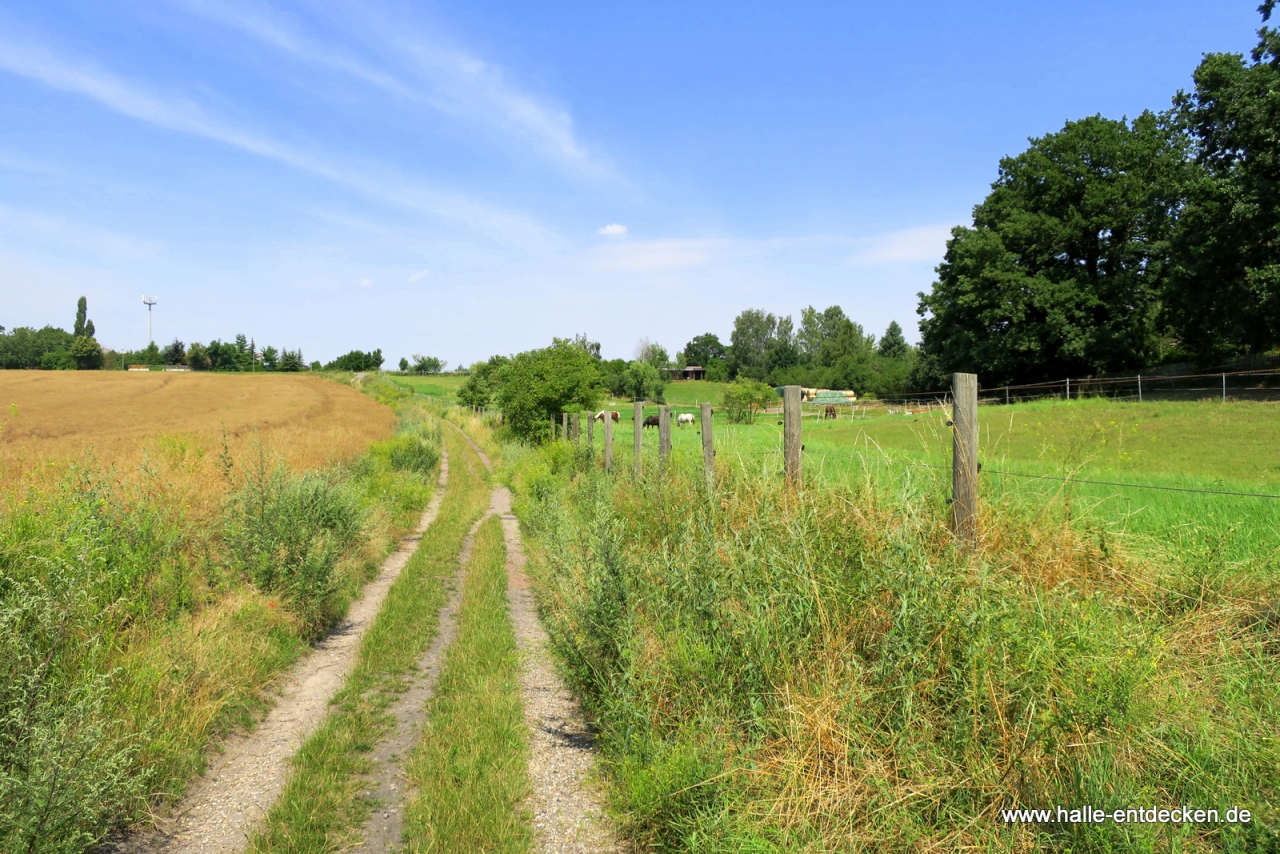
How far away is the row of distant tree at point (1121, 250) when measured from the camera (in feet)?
93.7

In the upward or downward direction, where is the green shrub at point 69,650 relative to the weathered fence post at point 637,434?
downward

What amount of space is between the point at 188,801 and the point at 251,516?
3984mm

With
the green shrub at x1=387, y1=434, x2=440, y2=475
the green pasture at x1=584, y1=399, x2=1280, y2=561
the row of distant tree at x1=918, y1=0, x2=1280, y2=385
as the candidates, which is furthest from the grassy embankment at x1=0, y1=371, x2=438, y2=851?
the row of distant tree at x1=918, y1=0, x2=1280, y2=385

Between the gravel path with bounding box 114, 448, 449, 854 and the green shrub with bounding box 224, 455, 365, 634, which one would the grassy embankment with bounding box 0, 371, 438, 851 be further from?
the gravel path with bounding box 114, 448, 449, 854

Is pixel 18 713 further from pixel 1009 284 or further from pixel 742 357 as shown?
pixel 742 357

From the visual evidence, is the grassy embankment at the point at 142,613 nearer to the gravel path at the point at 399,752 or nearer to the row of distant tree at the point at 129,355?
the gravel path at the point at 399,752

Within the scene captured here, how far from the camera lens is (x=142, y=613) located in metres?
5.31

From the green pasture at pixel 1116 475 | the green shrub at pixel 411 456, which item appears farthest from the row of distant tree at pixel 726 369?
the green pasture at pixel 1116 475

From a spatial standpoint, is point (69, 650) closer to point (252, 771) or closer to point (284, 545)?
point (252, 771)

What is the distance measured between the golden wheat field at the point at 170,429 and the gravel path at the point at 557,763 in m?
4.46

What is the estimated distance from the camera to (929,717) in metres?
3.15

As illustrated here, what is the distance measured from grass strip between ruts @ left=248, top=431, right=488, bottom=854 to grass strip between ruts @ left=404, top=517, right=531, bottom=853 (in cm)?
36

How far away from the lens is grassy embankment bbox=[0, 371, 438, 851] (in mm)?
3340

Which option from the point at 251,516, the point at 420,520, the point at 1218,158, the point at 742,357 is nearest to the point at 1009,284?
the point at 1218,158
